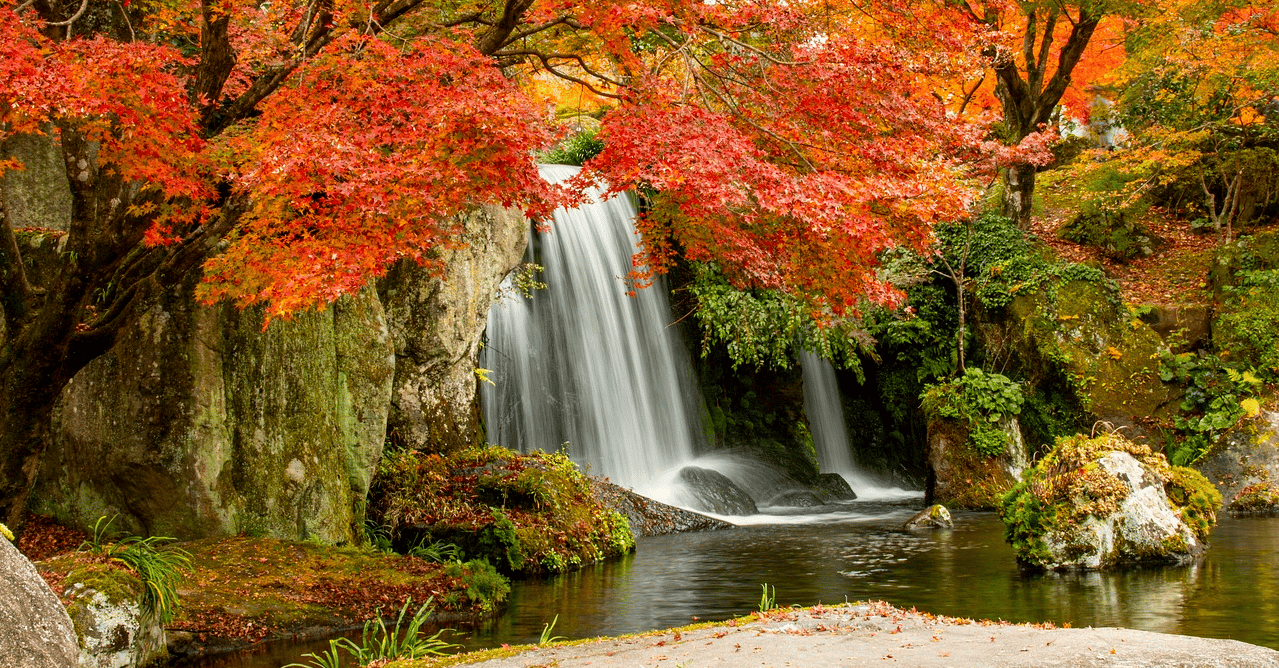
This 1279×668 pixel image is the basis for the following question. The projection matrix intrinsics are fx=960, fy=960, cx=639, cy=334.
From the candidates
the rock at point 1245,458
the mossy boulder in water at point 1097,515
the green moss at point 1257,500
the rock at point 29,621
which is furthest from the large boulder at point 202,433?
the rock at point 1245,458

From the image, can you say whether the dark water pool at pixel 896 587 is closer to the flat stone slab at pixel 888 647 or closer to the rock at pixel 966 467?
the flat stone slab at pixel 888 647

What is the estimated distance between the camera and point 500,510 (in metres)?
10.5

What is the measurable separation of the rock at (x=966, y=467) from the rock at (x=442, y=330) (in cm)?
745

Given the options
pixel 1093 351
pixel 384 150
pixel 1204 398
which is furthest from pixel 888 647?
pixel 1204 398

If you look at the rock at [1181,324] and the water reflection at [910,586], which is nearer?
the water reflection at [910,586]

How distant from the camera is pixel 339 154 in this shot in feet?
19.7

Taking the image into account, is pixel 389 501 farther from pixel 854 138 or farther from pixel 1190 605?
pixel 1190 605

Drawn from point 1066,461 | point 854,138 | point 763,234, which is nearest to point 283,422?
point 763,234

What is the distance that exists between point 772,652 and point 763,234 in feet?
15.0

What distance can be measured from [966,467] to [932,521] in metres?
2.59

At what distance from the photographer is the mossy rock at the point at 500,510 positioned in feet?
32.9

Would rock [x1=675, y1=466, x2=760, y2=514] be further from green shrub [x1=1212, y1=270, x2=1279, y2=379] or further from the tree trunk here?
green shrub [x1=1212, y1=270, x2=1279, y2=379]

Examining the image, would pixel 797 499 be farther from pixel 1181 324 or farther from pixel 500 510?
pixel 1181 324

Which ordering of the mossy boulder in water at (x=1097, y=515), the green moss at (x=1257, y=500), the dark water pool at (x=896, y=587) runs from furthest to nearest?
1. the green moss at (x=1257, y=500)
2. the mossy boulder in water at (x=1097, y=515)
3. the dark water pool at (x=896, y=587)
